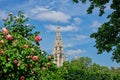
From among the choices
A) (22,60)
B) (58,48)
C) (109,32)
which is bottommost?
(22,60)

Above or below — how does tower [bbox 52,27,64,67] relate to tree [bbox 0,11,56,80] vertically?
above

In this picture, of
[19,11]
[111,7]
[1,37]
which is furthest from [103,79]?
[1,37]

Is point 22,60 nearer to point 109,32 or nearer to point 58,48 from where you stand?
point 109,32

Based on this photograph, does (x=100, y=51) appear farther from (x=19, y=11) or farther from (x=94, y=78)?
(x=94, y=78)

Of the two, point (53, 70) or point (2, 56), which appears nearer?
point (2, 56)

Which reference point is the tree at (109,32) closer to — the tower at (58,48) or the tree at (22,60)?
the tree at (22,60)

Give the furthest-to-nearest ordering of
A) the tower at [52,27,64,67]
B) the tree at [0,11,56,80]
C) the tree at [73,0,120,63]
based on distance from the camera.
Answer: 1. the tower at [52,27,64,67]
2. the tree at [73,0,120,63]
3. the tree at [0,11,56,80]

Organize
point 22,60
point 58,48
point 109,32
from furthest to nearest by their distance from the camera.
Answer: point 58,48 → point 109,32 → point 22,60

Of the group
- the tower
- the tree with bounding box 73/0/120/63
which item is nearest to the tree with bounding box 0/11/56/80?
the tree with bounding box 73/0/120/63

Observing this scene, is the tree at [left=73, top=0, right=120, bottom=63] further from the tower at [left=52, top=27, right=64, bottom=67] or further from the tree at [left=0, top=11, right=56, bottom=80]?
the tower at [left=52, top=27, right=64, bottom=67]

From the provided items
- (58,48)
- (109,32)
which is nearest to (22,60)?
(109,32)

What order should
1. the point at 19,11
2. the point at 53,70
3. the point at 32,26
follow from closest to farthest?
the point at 53,70 → the point at 32,26 → the point at 19,11

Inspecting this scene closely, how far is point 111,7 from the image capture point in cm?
2909

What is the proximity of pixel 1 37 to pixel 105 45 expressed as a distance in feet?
42.5
